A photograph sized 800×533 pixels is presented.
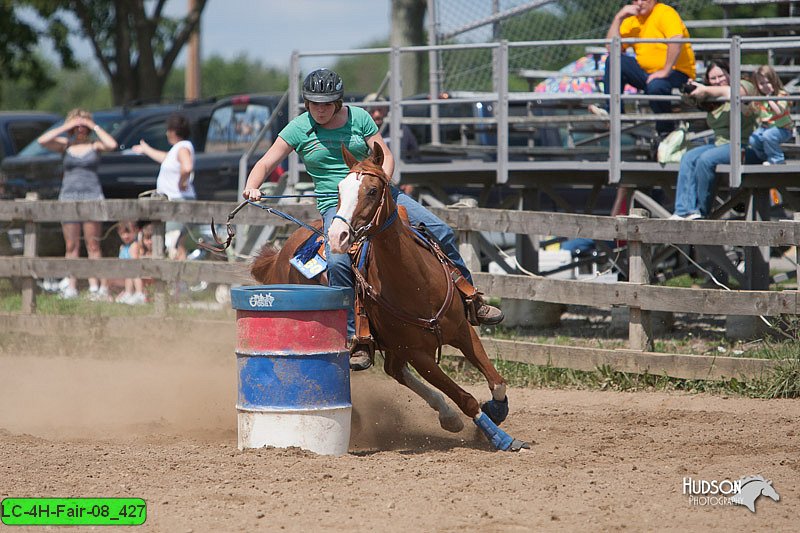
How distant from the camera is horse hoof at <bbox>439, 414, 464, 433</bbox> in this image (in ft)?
26.0

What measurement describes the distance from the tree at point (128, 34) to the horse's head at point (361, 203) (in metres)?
21.7

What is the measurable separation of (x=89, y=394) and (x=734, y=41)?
6418 millimetres

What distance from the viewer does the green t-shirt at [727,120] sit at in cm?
1082

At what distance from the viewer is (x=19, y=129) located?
19469 millimetres

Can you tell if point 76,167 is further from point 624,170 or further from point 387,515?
point 387,515

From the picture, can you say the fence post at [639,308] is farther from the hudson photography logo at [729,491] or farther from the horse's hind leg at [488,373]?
the hudson photography logo at [729,491]

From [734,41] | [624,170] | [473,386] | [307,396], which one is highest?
[734,41]

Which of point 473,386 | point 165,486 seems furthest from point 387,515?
point 473,386

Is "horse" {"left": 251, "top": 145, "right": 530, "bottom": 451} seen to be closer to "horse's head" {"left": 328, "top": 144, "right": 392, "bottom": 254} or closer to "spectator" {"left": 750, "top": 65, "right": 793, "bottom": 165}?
"horse's head" {"left": 328, "top": 144, "right": 392, "bottom": 254}

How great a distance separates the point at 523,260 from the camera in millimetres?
12875

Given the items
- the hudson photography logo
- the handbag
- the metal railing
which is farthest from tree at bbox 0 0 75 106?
the hudson photography logo

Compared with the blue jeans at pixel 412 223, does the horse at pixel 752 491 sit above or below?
below

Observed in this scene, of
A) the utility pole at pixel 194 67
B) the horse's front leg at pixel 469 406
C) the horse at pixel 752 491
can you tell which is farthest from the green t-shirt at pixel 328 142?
the utility pole at pixel 194 67

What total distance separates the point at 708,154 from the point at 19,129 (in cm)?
1295
